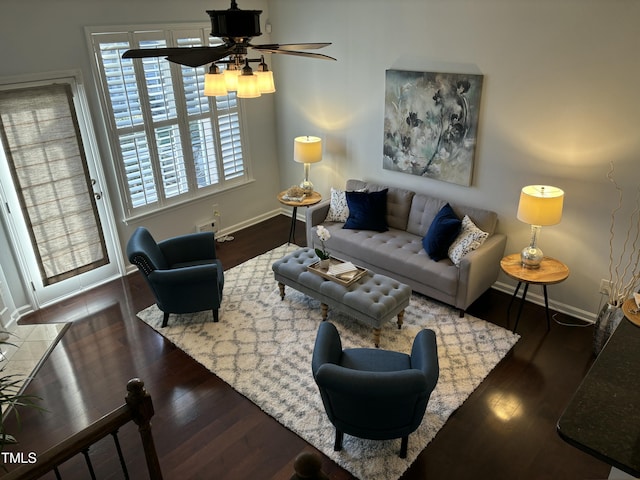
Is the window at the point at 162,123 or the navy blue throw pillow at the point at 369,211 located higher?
the window at the point at 162,123

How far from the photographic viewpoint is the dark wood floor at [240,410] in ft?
11.2

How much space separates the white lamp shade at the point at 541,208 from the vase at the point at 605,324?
0.88m

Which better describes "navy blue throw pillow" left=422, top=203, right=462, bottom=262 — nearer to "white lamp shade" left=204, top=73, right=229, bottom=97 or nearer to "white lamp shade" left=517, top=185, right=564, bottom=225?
"white lamp shade" left=517, top=185, right=564, bottom=225

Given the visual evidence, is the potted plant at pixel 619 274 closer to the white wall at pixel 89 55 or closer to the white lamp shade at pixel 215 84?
the white lamp shade at pixel 215 84

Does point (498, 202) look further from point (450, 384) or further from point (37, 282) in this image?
point (37, 282)

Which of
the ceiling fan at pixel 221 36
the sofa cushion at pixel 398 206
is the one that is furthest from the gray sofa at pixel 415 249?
the ceiling fan at pixel 221 36

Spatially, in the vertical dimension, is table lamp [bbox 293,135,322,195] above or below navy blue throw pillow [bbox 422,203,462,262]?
above

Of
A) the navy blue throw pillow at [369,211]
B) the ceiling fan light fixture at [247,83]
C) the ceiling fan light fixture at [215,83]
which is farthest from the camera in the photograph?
the navy blue throw pillow at [369,211]

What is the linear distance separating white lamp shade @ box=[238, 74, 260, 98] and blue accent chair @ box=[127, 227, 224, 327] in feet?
6.81

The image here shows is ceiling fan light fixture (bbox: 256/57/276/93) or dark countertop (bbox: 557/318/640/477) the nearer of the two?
dark countertop (bbox: 557/318/640/477)

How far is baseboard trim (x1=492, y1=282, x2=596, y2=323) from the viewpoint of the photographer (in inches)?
194

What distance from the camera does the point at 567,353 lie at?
4465mm

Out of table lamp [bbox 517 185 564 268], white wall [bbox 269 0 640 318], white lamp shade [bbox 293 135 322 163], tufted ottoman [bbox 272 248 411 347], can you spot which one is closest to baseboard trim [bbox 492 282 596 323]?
white wall [bbox 269 0 640 318]

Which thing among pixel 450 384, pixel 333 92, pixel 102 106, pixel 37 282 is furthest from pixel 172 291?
pixel 333 92
